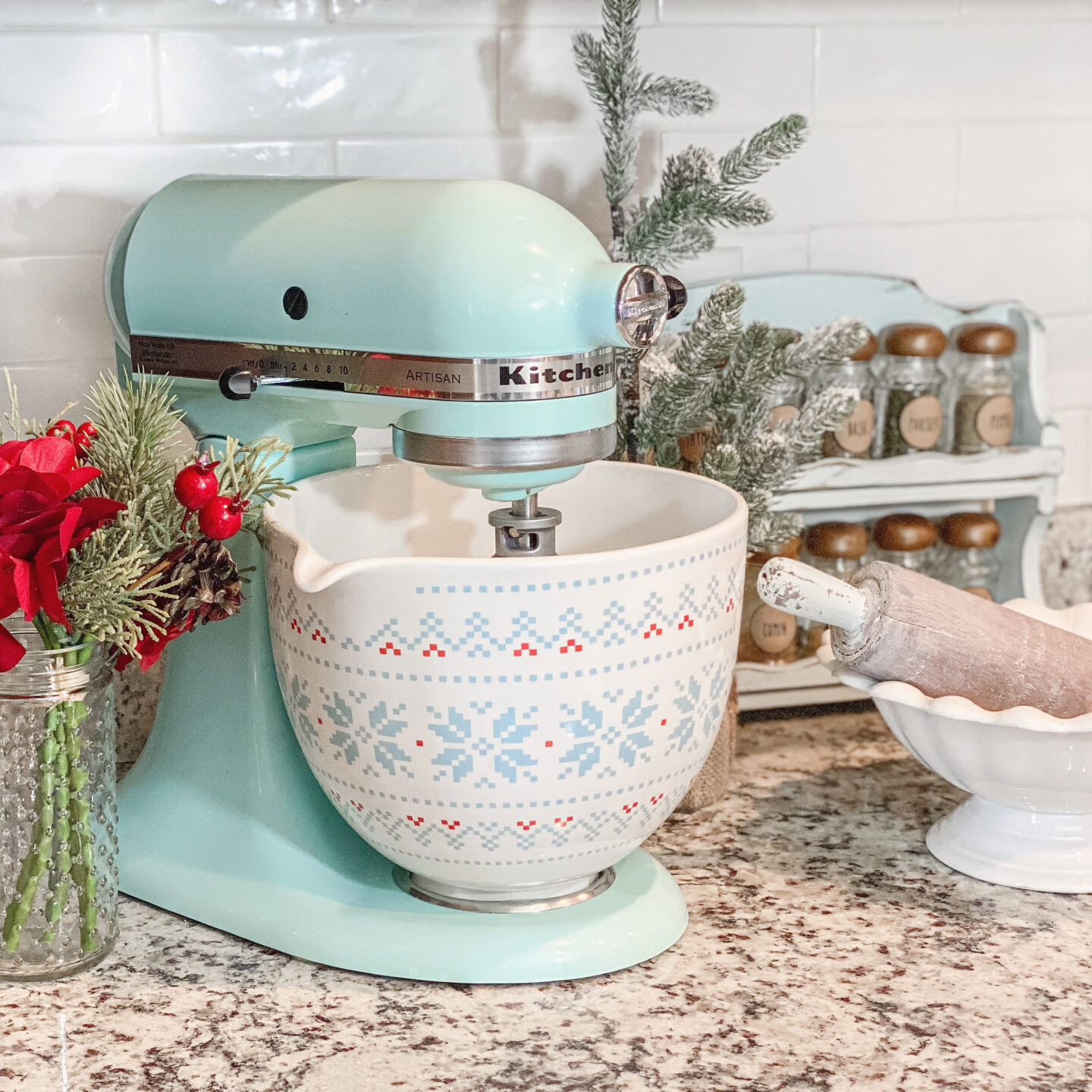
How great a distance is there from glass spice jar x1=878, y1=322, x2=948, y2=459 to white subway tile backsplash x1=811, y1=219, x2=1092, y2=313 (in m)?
0.06

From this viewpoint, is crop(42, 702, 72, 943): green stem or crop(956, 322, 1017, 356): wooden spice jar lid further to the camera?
crop(956, 322, 1017, 356): wooden spice jar lid

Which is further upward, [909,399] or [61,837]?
[909,399]

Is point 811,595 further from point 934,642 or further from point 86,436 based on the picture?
point 86,436

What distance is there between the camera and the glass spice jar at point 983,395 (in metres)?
1.23

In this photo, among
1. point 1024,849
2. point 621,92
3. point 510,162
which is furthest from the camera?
point 510,162

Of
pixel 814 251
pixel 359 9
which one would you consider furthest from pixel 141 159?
pixel 814 251

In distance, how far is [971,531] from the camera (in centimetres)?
124

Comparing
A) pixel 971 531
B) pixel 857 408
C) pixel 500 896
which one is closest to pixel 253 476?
pixel 500 896

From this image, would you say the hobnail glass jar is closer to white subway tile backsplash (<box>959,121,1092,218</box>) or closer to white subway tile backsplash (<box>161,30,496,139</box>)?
white subway tile backsplash (<box>161,30,496,139</box>)

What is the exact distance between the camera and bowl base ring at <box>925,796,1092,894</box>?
90cm

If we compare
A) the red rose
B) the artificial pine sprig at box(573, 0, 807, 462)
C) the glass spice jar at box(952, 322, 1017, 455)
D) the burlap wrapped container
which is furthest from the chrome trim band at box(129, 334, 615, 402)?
the glass spice jar at box(952, 322, 1017, 455)

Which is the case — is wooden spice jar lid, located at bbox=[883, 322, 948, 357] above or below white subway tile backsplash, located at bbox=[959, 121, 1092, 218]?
below

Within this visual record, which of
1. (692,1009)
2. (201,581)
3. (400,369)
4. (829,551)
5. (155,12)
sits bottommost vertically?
(692,1009)

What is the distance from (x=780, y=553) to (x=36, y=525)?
61cm
